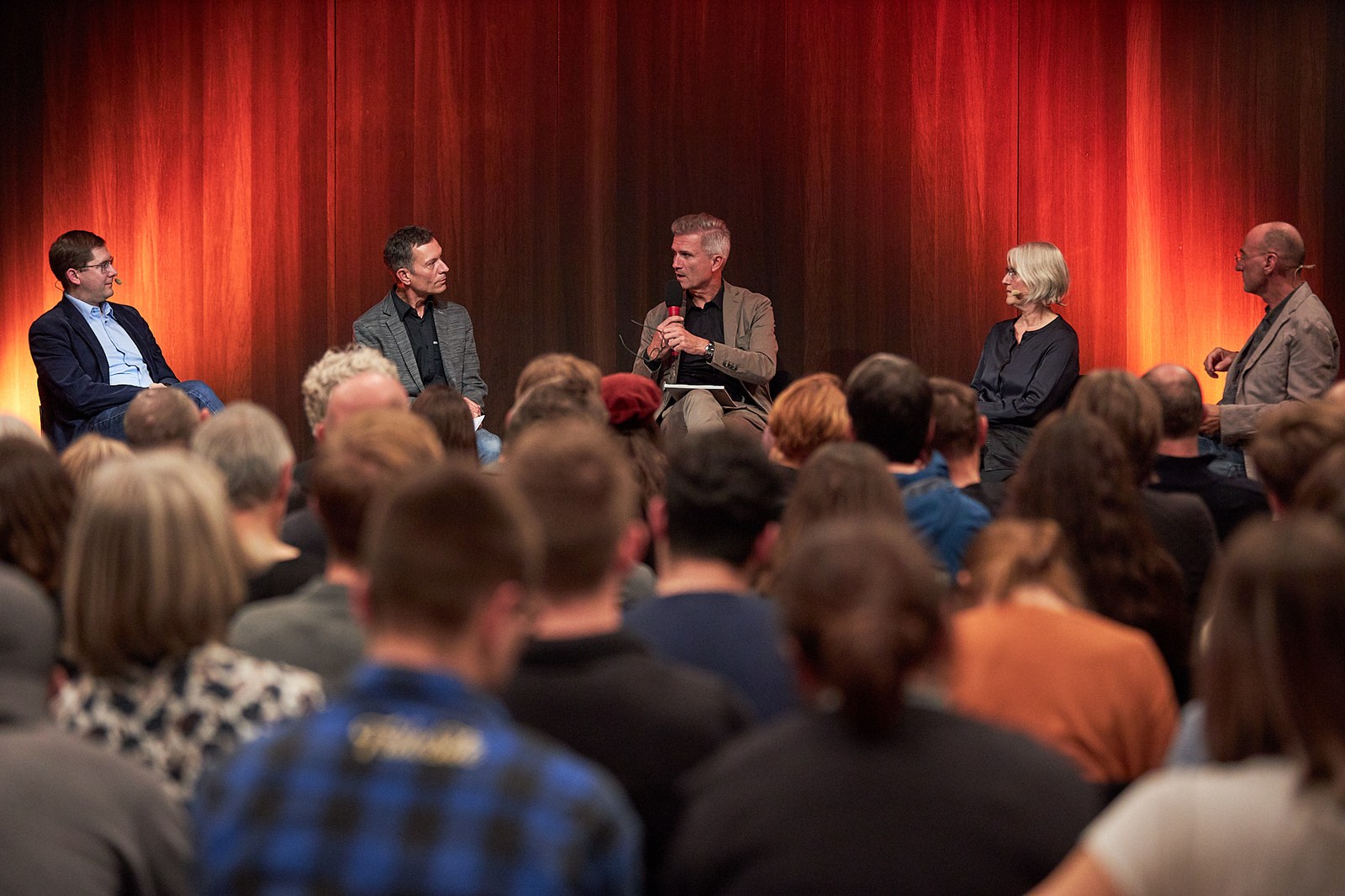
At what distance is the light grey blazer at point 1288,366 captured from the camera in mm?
5836

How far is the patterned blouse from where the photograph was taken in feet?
6.13

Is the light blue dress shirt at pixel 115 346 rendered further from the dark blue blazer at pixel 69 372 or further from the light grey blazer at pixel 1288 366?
the light grey blazer at pixel 1288 366

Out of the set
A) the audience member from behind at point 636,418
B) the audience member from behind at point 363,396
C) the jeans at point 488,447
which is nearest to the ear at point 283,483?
the audience member from behind at point 363,396

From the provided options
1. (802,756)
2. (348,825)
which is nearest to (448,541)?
(348,825)

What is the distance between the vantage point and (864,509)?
2.61 meters

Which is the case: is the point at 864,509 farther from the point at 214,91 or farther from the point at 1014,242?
the point at 214,91

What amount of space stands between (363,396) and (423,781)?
2.47 meters

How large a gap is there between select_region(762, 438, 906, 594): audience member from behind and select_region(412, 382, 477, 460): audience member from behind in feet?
4.27

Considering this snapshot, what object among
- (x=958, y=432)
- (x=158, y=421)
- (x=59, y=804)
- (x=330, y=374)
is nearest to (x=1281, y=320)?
(x=958, y=432)

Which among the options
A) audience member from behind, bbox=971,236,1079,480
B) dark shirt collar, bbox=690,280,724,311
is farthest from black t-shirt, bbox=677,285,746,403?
audience member from behind, bbox=971,236,1079,480

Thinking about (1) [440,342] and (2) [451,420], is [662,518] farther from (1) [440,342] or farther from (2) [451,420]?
(1) [440,342]

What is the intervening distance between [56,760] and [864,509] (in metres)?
1.41

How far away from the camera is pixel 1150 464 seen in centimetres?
340

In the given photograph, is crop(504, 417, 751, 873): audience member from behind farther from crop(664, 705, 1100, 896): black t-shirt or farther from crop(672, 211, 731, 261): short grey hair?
crop(672, 211, 731, 261): short grey hair
